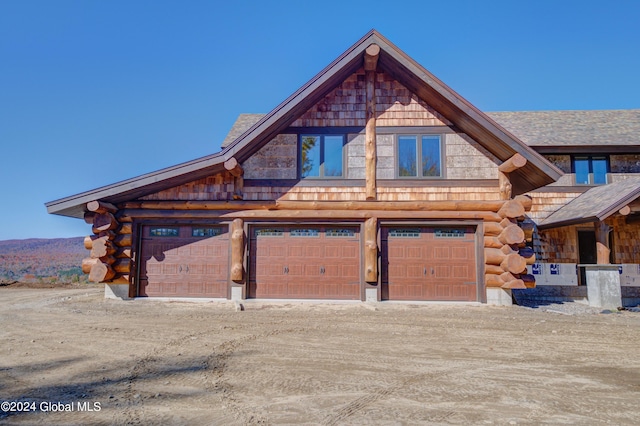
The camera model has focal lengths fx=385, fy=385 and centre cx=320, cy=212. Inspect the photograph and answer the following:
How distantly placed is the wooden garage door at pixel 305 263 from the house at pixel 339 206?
0.03 meters

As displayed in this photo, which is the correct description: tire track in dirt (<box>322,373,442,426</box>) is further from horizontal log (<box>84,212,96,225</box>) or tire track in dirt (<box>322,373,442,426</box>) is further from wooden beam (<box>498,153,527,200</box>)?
horizontal log (<box>84,212,96,225</box>)

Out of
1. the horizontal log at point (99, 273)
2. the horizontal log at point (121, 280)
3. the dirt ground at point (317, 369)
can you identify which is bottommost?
the dirt ground at point (317, 369)

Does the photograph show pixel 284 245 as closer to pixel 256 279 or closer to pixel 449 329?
pixel 256 279

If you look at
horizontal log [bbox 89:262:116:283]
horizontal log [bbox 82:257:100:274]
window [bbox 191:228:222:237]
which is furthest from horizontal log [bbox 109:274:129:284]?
window [bbox 191:228:222:237]

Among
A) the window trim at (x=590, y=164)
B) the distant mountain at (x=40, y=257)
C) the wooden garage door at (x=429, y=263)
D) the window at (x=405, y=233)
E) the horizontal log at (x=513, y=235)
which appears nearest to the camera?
the horizontal log at (x=513, y=235)

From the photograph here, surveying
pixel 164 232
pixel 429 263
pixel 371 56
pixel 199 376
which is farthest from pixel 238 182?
pixel 199 376

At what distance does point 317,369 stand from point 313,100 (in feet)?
29.8

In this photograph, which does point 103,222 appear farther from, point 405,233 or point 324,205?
point 405,233

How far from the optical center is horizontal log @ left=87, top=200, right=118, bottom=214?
11445mm

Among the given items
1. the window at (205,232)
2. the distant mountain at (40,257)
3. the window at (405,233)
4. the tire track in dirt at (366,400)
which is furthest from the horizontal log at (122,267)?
the distant mountain at (40,257)

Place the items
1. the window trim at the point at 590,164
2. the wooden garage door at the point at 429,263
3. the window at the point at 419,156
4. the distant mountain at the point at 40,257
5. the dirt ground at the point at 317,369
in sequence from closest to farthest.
→ the dirt ground at the point at 317,369 < the wooden garage door at the point at 429,263 < the window at the point at 419,156 < the window trim at the point at 590,164 < the distant mountain at the point at 40,257

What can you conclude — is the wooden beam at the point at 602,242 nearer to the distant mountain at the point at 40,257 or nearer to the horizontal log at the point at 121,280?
the horizontal log at the point at 121,280

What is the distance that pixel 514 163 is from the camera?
1107 centimetres

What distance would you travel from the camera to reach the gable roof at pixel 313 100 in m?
11.2
